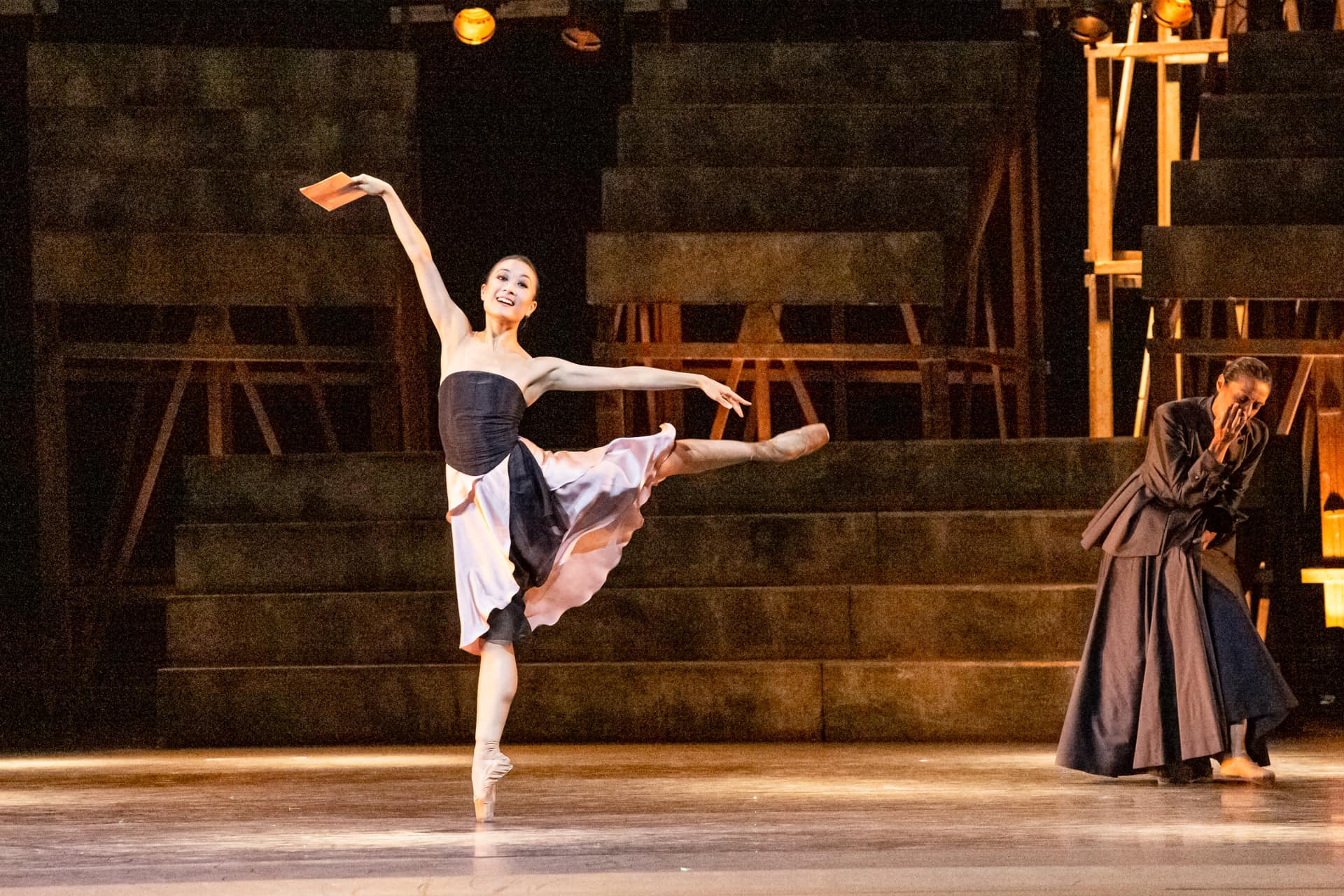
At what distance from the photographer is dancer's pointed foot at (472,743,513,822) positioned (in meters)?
6.16

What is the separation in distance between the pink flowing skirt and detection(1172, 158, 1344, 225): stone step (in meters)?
6.85

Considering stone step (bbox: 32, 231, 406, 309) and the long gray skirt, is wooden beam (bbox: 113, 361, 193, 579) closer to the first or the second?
stone step (bbox: 32, 231, 406, 309)

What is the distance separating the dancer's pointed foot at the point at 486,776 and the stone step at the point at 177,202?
7993 mm

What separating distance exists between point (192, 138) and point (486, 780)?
8.80 m

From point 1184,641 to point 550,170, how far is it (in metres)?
12.7

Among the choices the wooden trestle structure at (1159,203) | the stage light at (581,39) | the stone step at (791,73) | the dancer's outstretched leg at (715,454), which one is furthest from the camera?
the stage light at (581,39)

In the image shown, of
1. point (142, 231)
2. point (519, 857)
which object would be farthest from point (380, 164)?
point (519, 857)

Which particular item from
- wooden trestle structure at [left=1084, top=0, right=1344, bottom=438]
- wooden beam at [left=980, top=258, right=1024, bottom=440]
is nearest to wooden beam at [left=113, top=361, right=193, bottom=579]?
wooden beam at [left=980, top=258, right=1024, bottom=440]

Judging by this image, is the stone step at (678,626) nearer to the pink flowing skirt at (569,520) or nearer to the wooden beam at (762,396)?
the pink flowing skirt at (569,520)

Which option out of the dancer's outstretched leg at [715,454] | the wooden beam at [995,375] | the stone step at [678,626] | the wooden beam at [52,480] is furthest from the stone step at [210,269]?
the dancer's outstretched leg at [715,454]

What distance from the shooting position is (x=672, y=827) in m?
5.94

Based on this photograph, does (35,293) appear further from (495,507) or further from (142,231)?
(495,507)

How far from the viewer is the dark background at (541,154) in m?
17.4

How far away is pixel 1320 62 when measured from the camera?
13.9 m
